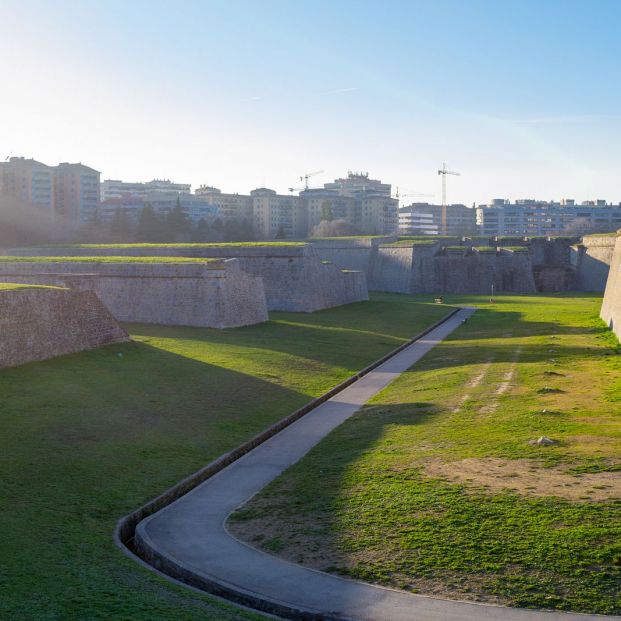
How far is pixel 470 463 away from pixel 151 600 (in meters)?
6.38

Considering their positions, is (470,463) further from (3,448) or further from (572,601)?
(3,448)

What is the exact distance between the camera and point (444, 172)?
199625 millimetres

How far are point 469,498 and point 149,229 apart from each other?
75999mm

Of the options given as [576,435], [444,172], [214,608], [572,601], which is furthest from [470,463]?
[444,172]

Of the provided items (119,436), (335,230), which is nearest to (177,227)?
(335,230)

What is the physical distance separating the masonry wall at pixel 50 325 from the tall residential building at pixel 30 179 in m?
98.0

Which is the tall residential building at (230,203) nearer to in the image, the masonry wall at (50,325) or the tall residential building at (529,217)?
the tall residential building at (529,217)

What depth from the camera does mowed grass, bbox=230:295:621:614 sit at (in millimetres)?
8492

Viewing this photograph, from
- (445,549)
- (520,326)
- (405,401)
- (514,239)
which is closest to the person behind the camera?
(445,549)

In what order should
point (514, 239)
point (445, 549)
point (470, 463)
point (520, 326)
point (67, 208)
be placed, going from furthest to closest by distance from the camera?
point (67, 208) → point (514, 239) → point (520, 326) → point (470, 463) → point (445, 549)

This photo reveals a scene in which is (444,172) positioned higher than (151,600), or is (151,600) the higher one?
(444,172)

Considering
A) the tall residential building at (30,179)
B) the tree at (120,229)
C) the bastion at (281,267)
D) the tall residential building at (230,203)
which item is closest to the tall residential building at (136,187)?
the tall residential building at (230,203)

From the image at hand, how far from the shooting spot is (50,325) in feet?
70.4

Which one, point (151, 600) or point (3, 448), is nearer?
point (151, 600)
